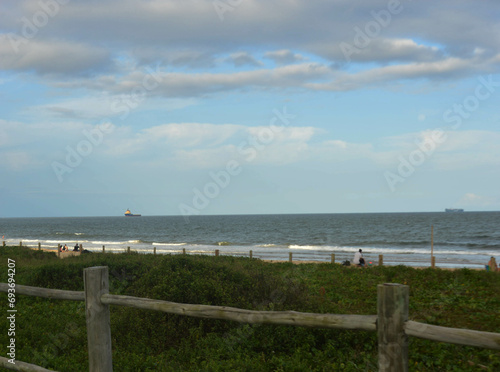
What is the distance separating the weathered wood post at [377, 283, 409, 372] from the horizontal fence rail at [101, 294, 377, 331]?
120mm

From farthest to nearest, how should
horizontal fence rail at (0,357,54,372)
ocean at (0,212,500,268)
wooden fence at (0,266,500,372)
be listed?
1. ocean at (0,212,500,268)
2. horizontal fence rail at (0,357,54,372)
3. wooden fence at (0,266,500,372)

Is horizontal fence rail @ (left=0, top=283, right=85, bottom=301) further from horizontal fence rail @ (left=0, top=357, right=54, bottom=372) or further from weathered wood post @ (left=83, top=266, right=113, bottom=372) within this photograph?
horizontal fence rail @ (left=0, top=357, right=54, bottom=372)

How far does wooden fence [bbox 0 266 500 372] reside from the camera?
2873mm

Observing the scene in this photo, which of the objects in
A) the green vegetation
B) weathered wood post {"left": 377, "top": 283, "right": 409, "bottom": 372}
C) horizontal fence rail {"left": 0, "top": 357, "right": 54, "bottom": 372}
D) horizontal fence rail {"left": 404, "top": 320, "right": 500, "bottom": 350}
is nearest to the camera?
horizontal fence rail {"left": 404, "top": 320, "right": 500, "bottom": 350}

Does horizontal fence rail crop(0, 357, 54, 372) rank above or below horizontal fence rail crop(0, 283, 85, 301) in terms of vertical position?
below

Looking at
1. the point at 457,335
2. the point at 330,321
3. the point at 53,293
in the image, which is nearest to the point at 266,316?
the point at 330,321

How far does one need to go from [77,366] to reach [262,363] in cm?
254

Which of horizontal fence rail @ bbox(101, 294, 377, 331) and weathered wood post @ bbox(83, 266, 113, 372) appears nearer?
horizontal fence rail @ bbox(101, 294, 377, 331)

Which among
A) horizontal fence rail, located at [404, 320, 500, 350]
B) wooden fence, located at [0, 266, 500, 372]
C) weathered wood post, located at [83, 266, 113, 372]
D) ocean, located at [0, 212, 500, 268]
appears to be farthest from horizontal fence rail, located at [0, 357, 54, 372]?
ocean, located at [0, 212, 500, 268]

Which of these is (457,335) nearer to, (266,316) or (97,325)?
(266,316)

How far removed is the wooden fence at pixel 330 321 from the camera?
2873mm

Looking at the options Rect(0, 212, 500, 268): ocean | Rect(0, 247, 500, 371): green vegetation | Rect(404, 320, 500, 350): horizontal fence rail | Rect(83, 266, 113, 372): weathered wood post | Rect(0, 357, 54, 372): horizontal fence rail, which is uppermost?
Rect(404, 320, 500, 350): horizontal fence rail

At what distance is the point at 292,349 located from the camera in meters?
6.70

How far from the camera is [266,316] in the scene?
12.0 feet
